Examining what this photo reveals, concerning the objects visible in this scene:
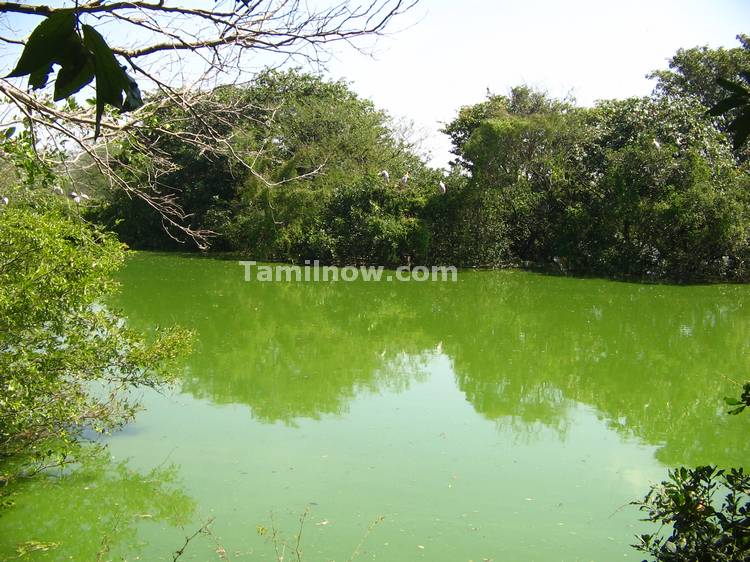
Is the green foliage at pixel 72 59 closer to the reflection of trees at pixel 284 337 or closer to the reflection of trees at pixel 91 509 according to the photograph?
the reflection of trees at pixel 91 509

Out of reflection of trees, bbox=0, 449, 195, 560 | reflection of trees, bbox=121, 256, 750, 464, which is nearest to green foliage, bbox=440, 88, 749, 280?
reflection of trees, bbox=121, 256, 750, 464

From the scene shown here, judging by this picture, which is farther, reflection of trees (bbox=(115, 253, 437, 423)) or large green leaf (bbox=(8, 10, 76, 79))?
reflection of trees (bbox=(115, 253, 437, 423))

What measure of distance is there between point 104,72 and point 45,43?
0.06 m

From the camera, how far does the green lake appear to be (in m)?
3.41

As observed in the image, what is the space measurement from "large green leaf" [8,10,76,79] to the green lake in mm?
2603

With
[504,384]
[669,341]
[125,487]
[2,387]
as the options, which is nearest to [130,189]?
[2,387]

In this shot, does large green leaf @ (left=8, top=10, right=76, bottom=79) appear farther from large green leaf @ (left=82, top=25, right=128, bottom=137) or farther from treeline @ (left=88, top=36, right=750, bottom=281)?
treeline @ (left=88, top=36, right=750, bottom=281)

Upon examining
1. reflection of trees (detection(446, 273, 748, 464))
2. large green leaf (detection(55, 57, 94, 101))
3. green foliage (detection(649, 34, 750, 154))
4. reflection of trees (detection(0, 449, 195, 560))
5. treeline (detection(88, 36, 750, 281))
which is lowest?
reflection of trees (detection(0, 449, 195, 560))

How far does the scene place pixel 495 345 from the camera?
7.84 meters

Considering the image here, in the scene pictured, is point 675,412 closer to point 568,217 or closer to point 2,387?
point 2,387

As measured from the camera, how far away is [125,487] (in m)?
3.96

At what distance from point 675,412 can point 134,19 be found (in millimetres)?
5041

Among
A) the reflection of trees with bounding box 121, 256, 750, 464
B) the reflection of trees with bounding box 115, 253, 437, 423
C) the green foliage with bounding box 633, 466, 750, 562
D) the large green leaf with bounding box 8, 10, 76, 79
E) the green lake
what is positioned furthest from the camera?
the reflection of trees with bounding box 115, 253, 437, 423

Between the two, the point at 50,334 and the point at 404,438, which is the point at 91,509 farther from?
the point at 404,438
